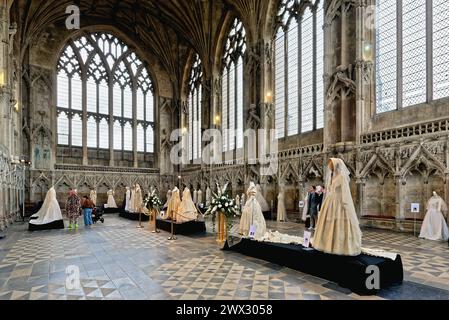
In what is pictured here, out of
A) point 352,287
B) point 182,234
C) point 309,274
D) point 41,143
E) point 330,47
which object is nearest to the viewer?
point 352,287

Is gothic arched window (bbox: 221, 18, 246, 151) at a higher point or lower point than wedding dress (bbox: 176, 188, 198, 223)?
higher

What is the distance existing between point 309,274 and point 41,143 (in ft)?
88.2

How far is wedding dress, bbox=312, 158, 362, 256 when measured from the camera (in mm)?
5801

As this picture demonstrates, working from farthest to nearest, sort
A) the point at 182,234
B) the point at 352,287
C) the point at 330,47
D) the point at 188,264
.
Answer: the point at 330,47, the point at 182,234, the point at 188,264, the point at 352,287

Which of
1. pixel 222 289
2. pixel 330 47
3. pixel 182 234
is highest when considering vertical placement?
pixel 330 47

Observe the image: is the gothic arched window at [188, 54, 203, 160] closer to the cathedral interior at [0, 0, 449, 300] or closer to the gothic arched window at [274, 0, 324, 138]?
the cathedral interior at [0, 0, 449, 300]

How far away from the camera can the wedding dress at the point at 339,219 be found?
5.80 m

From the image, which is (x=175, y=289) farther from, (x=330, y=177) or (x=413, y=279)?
(x=413, y=279)

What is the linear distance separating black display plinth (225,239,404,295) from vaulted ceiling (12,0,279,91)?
18.2m

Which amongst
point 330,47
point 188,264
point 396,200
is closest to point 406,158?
point 396,200

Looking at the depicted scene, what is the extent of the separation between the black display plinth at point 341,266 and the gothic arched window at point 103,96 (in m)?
26.6

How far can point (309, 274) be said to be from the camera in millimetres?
6492

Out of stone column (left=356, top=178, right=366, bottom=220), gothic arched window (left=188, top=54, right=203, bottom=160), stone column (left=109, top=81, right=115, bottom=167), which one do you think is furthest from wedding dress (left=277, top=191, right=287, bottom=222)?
stone column (left=109, top=81, right=115, bottom=167)

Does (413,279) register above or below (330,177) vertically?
below
